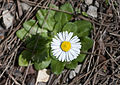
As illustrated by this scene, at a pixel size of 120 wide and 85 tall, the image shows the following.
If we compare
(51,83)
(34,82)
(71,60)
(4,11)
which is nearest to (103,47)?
(71,60)

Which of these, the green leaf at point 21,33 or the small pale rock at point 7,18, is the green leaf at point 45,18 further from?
the small pale rock at point 7,18

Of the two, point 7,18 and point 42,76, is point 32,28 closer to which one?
point 7,18

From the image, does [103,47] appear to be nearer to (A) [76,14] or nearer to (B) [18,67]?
(A) [76,14]

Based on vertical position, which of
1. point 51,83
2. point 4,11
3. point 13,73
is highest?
point 4,11

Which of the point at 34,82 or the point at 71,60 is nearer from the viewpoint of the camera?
the point at 71,60

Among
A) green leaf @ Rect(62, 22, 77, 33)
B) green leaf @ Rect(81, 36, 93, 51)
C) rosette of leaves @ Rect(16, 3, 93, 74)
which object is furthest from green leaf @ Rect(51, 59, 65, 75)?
green leaf @ Rect(62, 22, 77, 33)

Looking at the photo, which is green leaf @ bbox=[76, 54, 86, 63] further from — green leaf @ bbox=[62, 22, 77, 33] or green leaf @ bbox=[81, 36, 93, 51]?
green leaf @ bbox=[62, 22, 77, 33]
